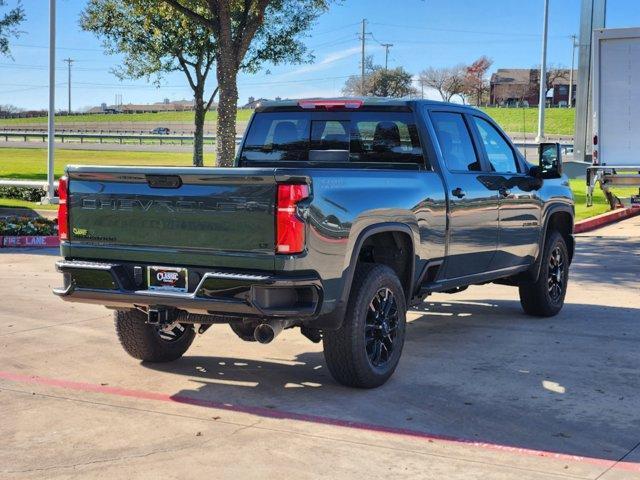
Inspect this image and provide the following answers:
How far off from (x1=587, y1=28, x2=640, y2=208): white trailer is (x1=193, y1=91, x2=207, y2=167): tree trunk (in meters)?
14.3

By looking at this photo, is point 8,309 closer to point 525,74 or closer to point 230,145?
point 230,145

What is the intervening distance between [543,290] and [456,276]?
181 cm

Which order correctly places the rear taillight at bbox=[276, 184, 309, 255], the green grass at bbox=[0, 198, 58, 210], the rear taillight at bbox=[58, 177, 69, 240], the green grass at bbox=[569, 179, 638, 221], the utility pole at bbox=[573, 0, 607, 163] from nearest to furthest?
the rear taillight at bbox=[276, 184, 309, 255] → the rear taillight at bbox=[58, 177, 69, 240] → the green grass at bbox=[569, 179, 638, 221] → the utility pole at bbox=[573, 0, 607, 163] → the green grass at bbox=[0, 198, 58, 210]

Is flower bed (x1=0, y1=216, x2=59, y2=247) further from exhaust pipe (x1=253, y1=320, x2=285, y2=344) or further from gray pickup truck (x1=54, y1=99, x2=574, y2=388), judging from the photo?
exhaust pipe (x1=253, y1=320, x2=285, y2=344)

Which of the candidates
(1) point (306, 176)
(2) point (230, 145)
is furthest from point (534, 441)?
(2) point (230, 145)

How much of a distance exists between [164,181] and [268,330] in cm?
114

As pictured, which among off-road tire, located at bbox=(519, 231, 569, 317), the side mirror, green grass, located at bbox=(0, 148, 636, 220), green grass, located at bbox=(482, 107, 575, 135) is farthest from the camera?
green grass, located at bbox=(482, 107, 575, 135)

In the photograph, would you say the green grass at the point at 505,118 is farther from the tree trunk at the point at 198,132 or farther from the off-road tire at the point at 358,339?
the off-road tire at the point at 358,339

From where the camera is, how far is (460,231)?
7.40m

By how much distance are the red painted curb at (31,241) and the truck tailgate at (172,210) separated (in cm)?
942

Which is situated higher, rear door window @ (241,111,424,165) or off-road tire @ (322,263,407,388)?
rear door window @ (241,111,424,165)

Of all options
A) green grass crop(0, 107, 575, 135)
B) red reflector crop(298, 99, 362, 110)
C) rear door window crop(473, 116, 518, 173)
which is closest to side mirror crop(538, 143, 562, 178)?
rear door window crop(473, 116, 518, 173)

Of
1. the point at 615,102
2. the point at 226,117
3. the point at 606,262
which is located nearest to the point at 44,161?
the point at 226,117

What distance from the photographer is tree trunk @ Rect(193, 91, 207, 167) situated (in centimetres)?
2900
